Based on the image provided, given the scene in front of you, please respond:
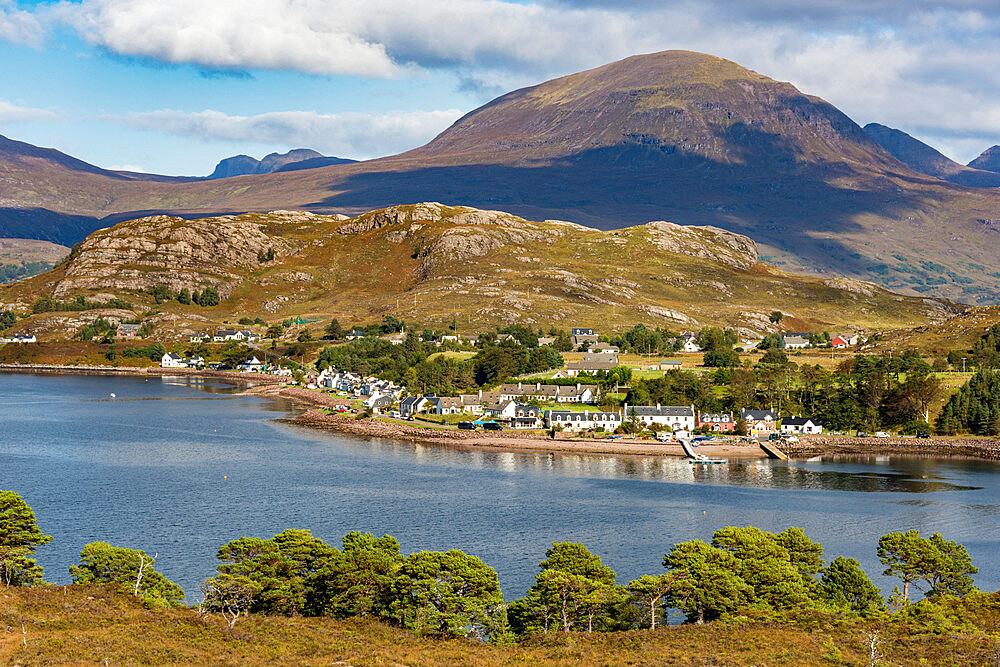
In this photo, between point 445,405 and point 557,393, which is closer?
point 445,405

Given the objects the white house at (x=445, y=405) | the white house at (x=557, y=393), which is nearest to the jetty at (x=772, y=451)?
the white house at (x=557, y=393)

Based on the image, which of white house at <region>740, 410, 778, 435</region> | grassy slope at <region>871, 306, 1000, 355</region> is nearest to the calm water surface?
white house at <region>740, 410, 778, 435</region>

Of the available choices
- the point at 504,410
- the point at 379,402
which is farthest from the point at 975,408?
the point at 379,402

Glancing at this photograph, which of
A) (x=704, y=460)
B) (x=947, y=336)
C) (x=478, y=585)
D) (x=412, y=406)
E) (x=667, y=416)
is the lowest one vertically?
(x=478, y=585)

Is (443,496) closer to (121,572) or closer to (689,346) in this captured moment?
(121,572)

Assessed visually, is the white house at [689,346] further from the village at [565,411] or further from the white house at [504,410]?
the white house at [504,410]
